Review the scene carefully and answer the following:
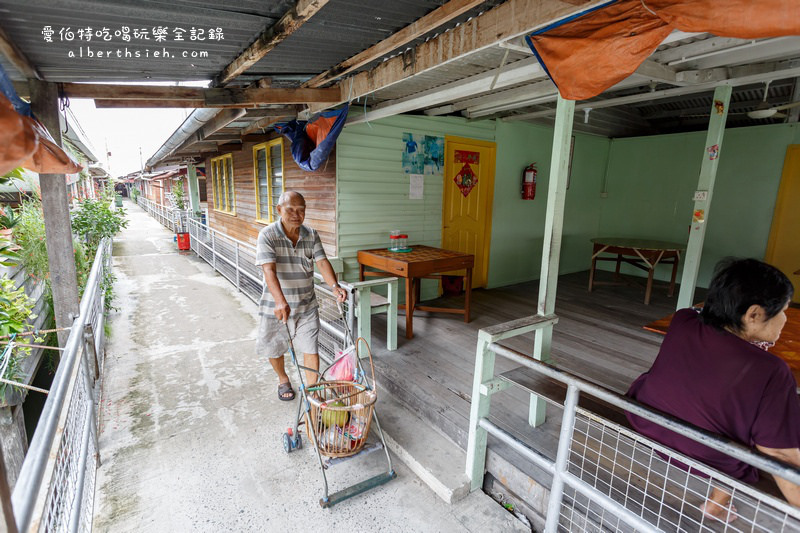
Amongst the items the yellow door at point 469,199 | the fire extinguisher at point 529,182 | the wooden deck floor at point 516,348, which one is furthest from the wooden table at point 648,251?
the yellow door at point 469,199

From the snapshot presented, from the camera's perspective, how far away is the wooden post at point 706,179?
11.1 feet

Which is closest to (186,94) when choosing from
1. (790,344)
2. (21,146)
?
(21,146)

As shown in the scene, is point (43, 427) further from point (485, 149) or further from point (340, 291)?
point (485, 149)

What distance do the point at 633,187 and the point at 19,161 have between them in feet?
25.3

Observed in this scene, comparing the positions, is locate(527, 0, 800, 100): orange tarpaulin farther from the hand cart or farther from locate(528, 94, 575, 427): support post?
the hand cart

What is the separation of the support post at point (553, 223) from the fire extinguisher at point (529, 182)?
3617 mm

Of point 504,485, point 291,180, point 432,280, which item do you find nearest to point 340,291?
point 504,485

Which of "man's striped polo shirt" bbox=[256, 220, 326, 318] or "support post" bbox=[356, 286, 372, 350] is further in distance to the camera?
"support post" bbox=[356, 286, 372, 350]

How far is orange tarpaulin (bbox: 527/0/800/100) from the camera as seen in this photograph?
4.33 feet

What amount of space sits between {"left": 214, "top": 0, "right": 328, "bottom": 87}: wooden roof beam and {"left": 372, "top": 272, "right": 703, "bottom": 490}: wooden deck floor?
2.55m

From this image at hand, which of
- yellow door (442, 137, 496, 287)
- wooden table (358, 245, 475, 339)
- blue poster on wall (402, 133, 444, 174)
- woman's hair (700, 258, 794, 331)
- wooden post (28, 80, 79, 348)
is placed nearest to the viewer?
woman's hair (700, 258, 794, 331)

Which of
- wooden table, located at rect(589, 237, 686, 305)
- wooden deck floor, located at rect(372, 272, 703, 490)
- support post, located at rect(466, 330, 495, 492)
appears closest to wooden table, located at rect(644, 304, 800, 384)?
wooden deck floor, located at rect(372, 272, 703, 490)

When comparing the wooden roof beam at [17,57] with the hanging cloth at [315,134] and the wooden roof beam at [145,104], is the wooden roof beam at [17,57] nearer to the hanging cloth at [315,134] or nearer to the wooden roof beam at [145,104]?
the wooden roof beam at [145,104]

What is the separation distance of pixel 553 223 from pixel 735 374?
1206mm
